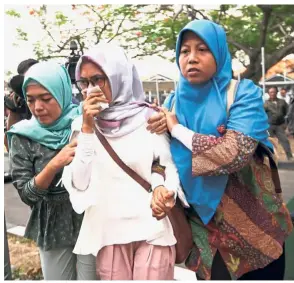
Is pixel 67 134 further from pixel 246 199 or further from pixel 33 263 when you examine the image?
pixel 33 263

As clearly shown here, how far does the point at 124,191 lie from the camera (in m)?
1.38

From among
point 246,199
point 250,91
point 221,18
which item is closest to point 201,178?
point 246,199

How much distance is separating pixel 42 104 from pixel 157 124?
51cm

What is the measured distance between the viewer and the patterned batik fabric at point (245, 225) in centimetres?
139

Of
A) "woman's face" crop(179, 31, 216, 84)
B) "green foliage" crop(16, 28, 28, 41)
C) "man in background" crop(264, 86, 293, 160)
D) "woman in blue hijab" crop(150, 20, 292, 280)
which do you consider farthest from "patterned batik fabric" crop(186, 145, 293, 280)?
"man in background" crop(264, 86, 293, 160)

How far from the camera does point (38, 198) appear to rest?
146cm

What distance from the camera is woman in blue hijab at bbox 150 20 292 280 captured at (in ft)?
4.18

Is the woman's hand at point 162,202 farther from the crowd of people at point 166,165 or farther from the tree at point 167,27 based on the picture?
the tree at point 167,27

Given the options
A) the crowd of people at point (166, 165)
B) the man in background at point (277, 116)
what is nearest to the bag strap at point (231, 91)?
the crowd of people at point (166, 165)

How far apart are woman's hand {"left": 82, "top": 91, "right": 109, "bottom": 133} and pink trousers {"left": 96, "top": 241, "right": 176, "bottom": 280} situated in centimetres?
47

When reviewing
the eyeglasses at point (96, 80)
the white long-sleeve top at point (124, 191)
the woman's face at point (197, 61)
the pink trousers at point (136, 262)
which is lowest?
the pink trousers at point (136, 262)

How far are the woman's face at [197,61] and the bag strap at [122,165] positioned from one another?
390 millimetres

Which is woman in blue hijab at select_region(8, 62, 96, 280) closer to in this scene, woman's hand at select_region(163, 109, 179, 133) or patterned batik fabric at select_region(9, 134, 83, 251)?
patterned batik fabric at select_region(9, 134, 83, 251)

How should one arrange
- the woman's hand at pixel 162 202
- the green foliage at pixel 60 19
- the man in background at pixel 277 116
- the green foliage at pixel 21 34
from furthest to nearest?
the man in background at pixel 277 116, the green foliage at pixel 60 19, the green foliage at pixel 21 34, the woman's hand at pixel 162 202
